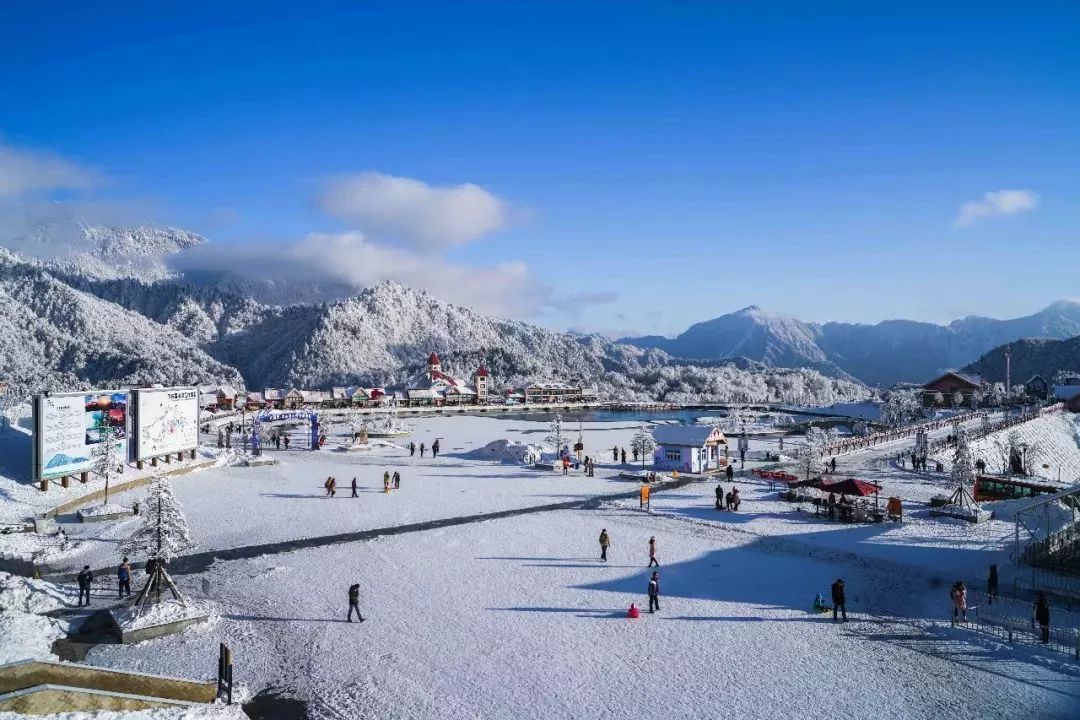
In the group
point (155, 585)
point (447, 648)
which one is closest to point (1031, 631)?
point (447, 648)

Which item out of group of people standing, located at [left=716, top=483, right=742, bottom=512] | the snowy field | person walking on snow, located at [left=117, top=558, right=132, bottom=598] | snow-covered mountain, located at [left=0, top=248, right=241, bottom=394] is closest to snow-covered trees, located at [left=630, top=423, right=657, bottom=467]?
the snowy field

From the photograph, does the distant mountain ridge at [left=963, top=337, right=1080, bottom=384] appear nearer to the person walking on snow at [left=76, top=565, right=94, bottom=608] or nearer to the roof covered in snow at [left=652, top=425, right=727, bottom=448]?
the roof covered in snow at [left=652, top=425, right=727, bottom=448]

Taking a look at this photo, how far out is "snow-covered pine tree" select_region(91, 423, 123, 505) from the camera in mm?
29938

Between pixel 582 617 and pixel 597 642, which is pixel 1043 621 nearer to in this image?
pixel 597 642

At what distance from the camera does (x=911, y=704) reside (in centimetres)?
1195

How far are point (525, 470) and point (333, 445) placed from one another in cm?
2115

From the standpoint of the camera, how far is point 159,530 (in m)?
16.8

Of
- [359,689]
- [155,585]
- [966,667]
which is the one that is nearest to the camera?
[359,689]

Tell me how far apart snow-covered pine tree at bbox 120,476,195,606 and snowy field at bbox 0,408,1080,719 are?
1430mm

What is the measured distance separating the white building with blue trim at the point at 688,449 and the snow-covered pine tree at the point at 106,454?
2847cm

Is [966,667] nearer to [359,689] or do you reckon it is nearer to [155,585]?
[359,689]

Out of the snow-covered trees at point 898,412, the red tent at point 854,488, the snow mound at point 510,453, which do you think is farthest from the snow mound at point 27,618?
the snow-covered trees at point 898,412

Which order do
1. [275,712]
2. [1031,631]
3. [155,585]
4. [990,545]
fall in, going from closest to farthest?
1. [275,712]
2. [1031,631]
3. [155,585]
4. [990,545]

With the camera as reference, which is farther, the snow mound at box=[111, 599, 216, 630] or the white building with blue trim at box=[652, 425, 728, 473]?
the white building with blue trim at box=[652, 425, 728, 473]
